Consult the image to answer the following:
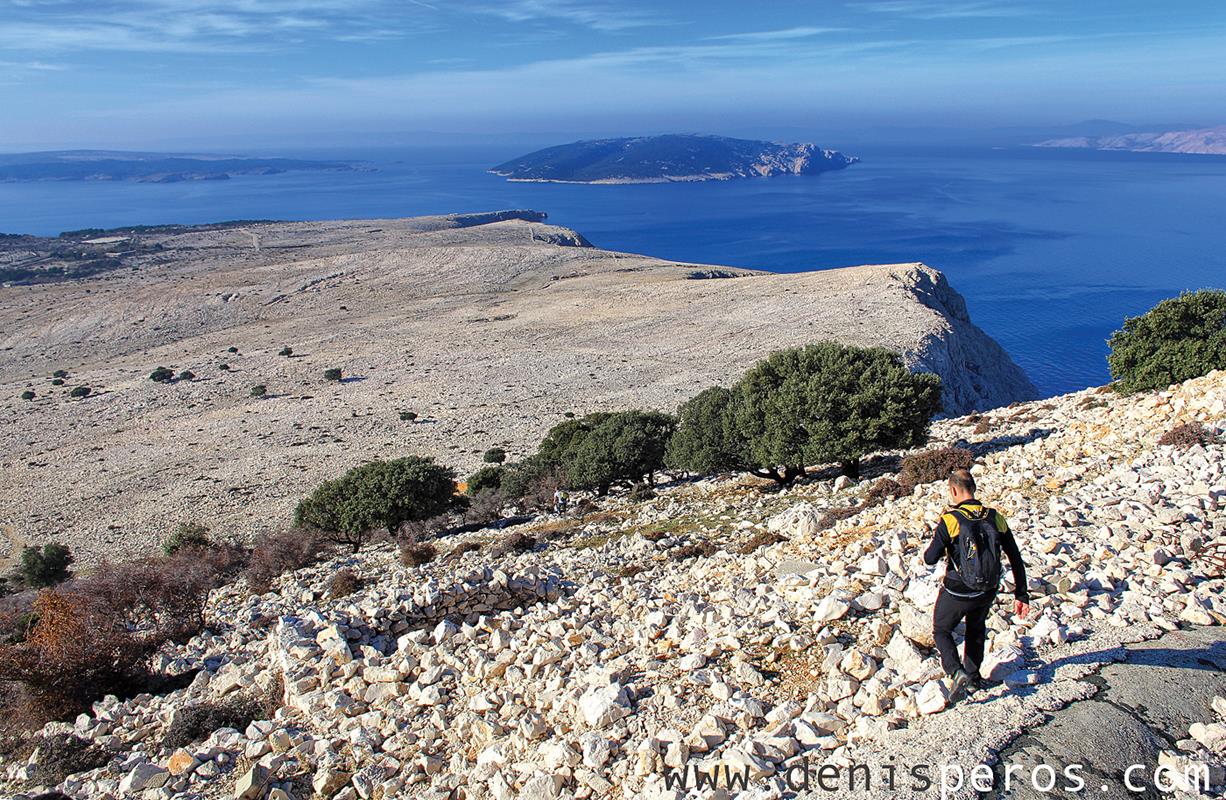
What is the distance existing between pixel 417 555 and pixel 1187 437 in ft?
50.9

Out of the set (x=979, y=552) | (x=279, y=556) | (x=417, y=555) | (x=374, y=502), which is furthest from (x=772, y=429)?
(x=979, y=552)

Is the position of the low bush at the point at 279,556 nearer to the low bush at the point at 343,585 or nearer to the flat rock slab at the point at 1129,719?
the low bush at the point at 343,585

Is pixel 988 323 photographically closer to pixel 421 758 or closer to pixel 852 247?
pixel 852 247

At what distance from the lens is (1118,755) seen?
6.04m

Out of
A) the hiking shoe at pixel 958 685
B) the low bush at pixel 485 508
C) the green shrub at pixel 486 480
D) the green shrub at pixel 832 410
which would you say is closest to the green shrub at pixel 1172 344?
the green shrub at pixel 832 410

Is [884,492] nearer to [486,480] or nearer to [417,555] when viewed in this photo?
[417,555]

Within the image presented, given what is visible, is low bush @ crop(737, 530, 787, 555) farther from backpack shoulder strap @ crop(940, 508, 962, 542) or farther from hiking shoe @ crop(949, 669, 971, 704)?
backpack shoulder strap @ crop(940, 508, 962, 542)

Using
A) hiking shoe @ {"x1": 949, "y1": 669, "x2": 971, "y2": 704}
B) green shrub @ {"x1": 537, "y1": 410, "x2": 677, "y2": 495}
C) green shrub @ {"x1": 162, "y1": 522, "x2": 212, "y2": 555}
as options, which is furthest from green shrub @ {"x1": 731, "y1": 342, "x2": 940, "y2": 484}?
green shrub @ {"x1": 162, "y1": 522, "x2": 212, "y2": 555}

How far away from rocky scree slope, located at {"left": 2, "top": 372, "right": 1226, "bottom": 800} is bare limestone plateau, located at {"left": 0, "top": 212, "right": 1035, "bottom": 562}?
1841 cm

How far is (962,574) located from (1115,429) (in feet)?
40.5

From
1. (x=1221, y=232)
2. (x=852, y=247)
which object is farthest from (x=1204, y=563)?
(x=1221, y=232)

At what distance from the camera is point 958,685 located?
676 cm

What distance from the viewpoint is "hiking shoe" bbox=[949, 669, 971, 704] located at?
670cm

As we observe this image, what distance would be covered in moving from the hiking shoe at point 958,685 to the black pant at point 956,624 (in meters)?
0.07
